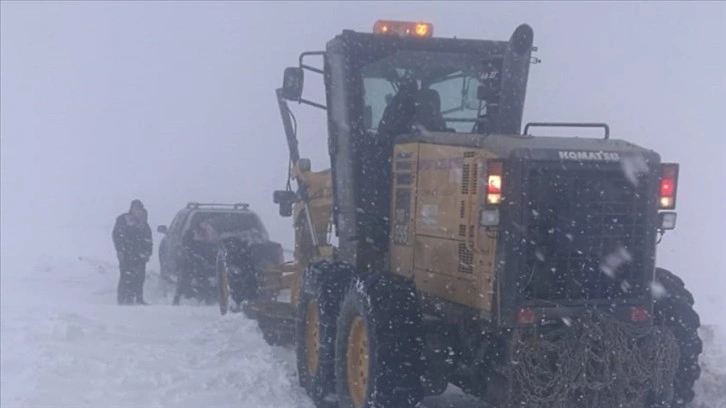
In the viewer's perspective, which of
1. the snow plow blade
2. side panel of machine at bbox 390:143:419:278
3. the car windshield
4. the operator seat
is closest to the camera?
side panel of machine at bbox 390:143:419:278

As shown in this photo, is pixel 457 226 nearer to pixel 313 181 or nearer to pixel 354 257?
pixel 354 257

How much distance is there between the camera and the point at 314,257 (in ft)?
36.2

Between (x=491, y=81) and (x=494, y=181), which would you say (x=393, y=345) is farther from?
(x=491, y=81)

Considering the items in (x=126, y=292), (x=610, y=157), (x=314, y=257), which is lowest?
(x=126, y=292)

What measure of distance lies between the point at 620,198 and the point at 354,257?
2.74 meters

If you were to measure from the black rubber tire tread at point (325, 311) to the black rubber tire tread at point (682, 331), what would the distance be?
8.25 feet

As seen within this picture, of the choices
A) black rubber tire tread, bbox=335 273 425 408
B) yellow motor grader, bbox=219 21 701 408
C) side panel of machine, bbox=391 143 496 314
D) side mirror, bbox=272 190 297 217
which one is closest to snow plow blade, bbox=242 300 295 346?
side mirror, bbox=272 190 297 217

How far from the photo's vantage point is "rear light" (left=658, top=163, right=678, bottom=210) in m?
6.57

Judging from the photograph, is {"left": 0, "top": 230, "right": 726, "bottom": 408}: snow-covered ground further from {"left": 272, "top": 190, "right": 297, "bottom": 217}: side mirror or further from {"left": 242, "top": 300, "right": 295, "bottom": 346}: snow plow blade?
{"left": 272, "top": 190, "right": 297, "bottom": 217}: side mirror

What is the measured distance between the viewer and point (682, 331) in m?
7.18

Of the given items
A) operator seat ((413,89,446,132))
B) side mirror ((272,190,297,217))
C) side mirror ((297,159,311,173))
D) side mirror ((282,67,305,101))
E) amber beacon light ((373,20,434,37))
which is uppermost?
amber beacon light ((373,20,434,37))

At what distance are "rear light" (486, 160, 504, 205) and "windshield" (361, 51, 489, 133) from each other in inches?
75.3

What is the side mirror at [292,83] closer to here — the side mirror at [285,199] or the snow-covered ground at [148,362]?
the snow-covered ground at [148,362]

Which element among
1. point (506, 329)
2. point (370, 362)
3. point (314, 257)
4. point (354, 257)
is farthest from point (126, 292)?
point (506, 329)
